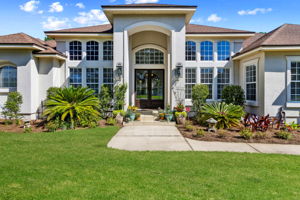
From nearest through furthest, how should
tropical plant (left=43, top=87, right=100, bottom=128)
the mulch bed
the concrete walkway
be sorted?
the concrete walkway < the mulch bed < tropical plant (left=43, top=87, right=100, bottom=128)

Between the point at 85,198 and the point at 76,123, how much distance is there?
7592 millimetres

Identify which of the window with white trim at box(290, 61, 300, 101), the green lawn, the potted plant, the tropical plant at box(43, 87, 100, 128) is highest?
the window with white trim at box(290, 61, 300, 101)

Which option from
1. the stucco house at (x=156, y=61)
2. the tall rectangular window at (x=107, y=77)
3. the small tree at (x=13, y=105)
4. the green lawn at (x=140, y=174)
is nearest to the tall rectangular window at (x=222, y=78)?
the stucco house at (x=156, y=61)

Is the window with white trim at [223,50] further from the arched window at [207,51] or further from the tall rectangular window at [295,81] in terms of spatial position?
the tall rectangular window at [295,81]

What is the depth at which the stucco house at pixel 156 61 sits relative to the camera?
11383 mm

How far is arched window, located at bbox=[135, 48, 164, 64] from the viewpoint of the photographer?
15.2m

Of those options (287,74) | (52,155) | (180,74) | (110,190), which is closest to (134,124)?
(180,74)

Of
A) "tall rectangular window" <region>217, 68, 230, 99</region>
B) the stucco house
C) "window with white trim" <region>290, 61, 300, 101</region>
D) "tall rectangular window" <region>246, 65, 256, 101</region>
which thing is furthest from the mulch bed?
"tall rectangular window" <region>217, 68, 230, 99</region>

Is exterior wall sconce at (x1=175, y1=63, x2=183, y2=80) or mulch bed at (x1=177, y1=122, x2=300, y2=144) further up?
exterior wall sconce at (x1=175, y1=63, x2=183, y2=80)

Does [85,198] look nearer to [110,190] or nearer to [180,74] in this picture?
[110,190]

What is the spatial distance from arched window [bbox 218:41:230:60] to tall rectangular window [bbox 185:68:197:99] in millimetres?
1967

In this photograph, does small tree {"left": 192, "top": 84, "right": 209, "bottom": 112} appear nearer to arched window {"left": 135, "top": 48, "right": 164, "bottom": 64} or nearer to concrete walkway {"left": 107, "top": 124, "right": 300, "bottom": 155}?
concrete walkway {"left": 107, "top": 124, "right": 300, "bottom": 155}

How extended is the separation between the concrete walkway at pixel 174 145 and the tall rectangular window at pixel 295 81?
16.0 ft

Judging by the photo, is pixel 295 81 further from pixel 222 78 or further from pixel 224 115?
pixel 224 115
